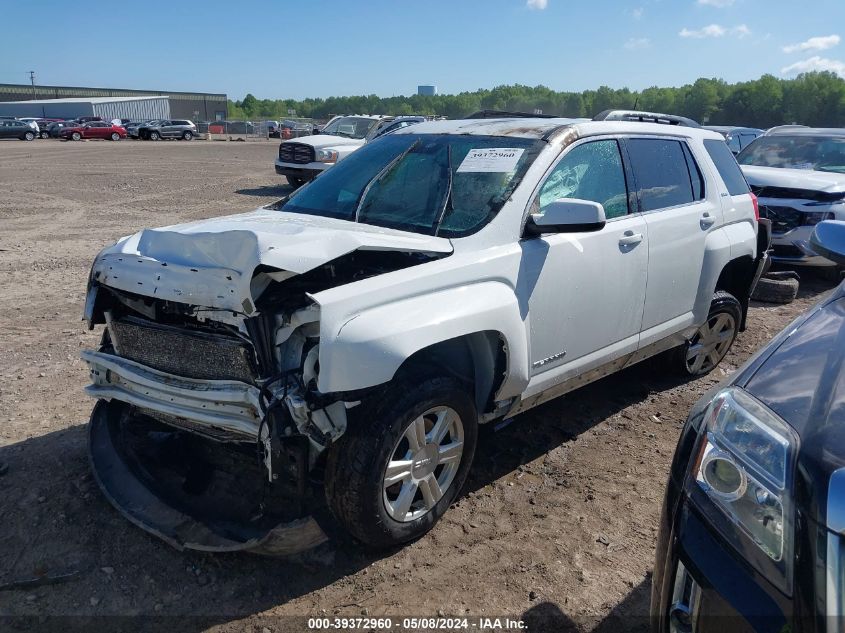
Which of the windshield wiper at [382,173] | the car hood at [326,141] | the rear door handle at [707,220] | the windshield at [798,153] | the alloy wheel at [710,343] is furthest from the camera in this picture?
the car hood at [326,141]

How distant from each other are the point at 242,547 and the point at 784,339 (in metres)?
2.26

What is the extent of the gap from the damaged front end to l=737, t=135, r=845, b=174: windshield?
856 centimetres

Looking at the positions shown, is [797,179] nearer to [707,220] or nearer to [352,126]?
[707,220]

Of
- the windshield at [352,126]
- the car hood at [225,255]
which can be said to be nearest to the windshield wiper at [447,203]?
the car hood at [225,255]

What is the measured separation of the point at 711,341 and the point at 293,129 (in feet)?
189

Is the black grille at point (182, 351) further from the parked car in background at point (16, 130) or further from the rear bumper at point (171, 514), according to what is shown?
the parked car in background at point (16, 130)

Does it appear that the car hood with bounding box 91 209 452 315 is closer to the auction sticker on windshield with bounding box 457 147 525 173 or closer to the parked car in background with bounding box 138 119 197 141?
the auction sticker on windshield with bounding box 457 147 525 173

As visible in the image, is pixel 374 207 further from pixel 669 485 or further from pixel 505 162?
pixel 669 485

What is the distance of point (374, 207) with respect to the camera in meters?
3.68

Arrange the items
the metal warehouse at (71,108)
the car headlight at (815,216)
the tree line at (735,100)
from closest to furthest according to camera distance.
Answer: the car headlight at (815,216) < the tree line at (735,100) < the metal warehouse at (71,108)

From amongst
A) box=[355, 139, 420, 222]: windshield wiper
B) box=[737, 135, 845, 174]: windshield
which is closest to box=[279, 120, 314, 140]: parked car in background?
box=[737, 135, 845, 174]: windshield

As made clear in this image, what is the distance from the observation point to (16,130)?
142 ft

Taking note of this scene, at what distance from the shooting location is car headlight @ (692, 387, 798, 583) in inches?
65.4

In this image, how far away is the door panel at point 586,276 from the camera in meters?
3.35
